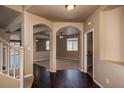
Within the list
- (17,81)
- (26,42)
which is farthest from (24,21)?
(17,81)

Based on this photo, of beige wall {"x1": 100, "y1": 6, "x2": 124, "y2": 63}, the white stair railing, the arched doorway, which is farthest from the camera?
the arched doorway

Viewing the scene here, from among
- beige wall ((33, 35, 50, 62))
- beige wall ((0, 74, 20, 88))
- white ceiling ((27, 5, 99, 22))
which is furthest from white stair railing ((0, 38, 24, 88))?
beige wall ((33, 35, 50, 62))

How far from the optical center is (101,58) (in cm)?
432

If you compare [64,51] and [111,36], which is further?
[64,51]

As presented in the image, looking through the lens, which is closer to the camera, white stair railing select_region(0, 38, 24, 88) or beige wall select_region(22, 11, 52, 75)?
white stair railing select_region(0, 38, 24, 88)

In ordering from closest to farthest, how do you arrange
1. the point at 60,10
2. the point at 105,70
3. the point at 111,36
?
the point at 105,70, the point at 111,36, the point at 60,10

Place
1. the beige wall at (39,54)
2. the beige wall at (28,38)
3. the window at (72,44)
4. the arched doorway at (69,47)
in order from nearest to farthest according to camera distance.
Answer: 1. the beige wall at (28,38)
2. the beige wall at (39,54)
3. the arched doorway at (69,47)
4. the window at (72,44)

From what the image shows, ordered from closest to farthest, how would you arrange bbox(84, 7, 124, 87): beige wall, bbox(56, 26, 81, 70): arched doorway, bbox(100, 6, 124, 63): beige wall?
bbox(84, 7, 124, 87): beige wall < bbox(100, 6, 124, 63): beige wall < bbox(56, 26, 81, 70): arched doorway

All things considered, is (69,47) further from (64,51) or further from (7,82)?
(7,82)

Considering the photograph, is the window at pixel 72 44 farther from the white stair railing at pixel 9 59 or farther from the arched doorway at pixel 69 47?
the white stair railing at pixel 9 59

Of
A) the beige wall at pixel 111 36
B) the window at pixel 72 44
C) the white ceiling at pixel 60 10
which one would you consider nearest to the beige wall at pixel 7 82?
the white ceiling at pixel 60 10

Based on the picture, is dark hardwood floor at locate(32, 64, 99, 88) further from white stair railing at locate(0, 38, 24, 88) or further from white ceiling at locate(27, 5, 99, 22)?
white ceiling at locate(27, 5, 99, 22)

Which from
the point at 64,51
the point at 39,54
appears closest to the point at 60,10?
the point at 39,54

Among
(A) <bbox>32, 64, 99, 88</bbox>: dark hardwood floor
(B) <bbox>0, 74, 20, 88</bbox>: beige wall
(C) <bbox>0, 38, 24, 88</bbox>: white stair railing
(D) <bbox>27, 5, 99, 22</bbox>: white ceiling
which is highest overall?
(D) <bbox>27, 5, 99, 22</bbox>: white ceiling
